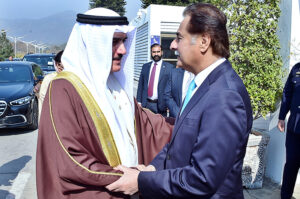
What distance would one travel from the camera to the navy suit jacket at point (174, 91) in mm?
6020

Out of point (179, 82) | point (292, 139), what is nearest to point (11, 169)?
point (179, 82)

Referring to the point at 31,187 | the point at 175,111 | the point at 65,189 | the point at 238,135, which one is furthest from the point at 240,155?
A: the point at 175,111

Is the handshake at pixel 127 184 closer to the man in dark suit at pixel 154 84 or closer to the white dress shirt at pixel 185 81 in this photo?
the man in dark suit at pixel 154 84

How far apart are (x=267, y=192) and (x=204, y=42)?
3406 millimetres

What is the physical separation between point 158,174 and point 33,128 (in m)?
7.29

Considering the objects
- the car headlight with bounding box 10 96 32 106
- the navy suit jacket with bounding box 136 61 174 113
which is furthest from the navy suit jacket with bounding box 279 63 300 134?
the car headlight with bounding box 10 96 32 106

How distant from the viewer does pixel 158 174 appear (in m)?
1.58

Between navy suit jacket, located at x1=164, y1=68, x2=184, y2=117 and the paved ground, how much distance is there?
7.15ft

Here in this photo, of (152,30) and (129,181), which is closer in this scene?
(129,181)

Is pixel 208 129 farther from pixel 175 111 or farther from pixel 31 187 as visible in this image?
pixel 175 111

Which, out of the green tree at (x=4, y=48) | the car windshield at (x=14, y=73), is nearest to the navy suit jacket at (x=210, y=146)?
the car windshield at (x=14, y=73)

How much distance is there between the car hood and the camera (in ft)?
24.2

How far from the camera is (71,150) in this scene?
1679 mm

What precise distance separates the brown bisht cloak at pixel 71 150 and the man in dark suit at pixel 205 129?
14 cm
